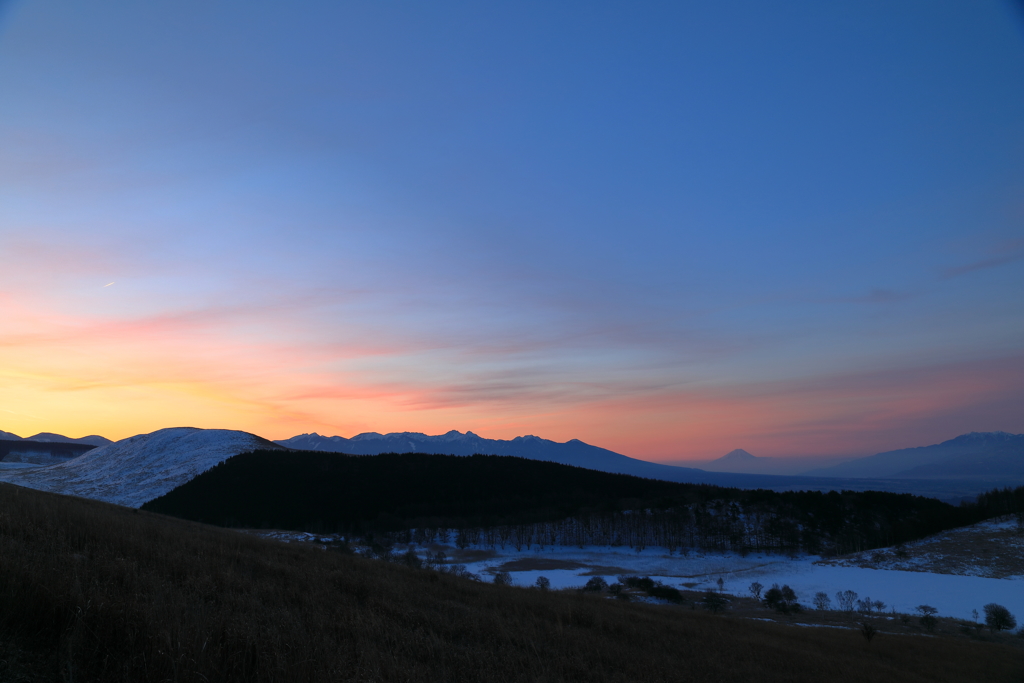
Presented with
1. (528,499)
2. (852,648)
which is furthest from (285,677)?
(528,499)

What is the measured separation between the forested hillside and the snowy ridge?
24.8ft

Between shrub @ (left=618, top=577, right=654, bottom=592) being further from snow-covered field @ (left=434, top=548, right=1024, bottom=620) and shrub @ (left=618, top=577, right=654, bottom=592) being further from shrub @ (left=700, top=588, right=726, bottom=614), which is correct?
shrub @ (left=700, top=588, right=726, bottom=614)

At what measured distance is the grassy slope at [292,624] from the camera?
545 cm

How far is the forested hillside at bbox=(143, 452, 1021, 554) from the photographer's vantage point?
107 metres

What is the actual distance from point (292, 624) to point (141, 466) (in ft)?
518

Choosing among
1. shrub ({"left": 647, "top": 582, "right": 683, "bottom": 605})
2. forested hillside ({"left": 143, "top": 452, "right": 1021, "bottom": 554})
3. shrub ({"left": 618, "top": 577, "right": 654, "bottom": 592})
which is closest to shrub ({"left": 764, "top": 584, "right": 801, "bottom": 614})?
shrub ({"left": 647, "top": 582, "right": 683, "bottom": 605})

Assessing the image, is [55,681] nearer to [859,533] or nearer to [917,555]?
[917,555]

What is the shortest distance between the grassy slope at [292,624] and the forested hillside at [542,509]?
10319 cm

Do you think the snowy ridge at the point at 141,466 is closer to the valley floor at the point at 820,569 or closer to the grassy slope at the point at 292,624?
the valley floor at the point at 820,569

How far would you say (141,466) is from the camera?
131m

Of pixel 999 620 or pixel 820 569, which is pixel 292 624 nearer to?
pixel 999 620

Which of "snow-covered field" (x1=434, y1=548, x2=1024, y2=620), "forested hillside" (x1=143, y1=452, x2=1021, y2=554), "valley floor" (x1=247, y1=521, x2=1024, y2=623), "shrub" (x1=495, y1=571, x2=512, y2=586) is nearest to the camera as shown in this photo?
"shrub" (x1=495, y1=571, x2=512, y2=586)

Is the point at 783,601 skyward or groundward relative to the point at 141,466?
groundward

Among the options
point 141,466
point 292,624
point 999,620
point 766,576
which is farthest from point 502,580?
point 141,466
